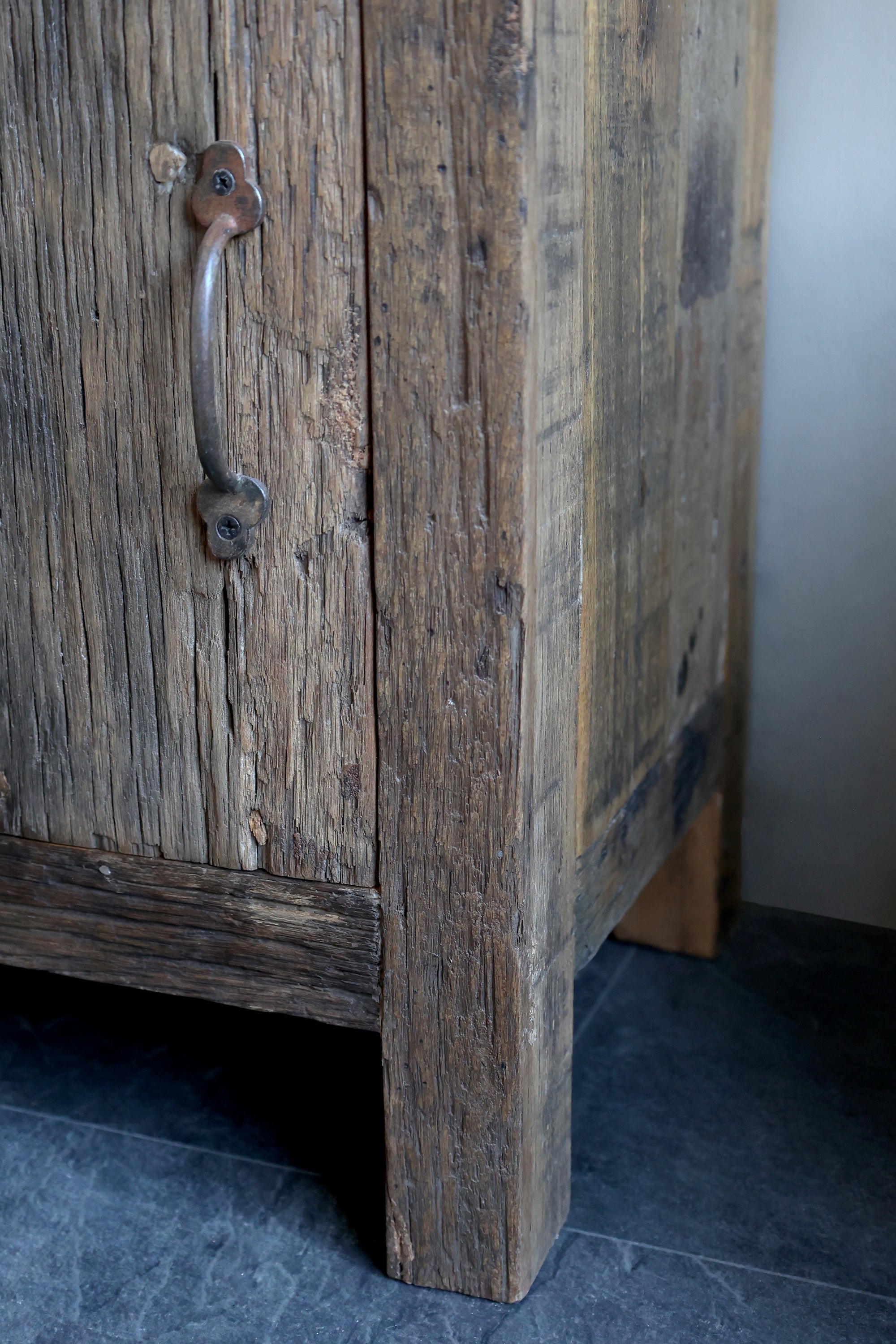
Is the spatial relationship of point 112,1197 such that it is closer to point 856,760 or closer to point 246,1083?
point 246,1083

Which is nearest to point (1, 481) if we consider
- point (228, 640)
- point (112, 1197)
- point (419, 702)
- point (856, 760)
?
point (228, 640)

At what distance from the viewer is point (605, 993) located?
162 cm

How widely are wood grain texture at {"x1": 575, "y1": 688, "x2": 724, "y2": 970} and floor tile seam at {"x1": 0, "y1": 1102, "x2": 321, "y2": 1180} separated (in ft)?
1.14

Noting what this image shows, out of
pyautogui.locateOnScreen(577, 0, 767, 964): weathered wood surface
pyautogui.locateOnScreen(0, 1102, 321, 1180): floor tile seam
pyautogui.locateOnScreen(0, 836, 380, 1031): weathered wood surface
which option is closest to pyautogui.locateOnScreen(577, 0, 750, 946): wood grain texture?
pyautogui.locateOnScreen(577, 0, 767, 964): weathered wood surface

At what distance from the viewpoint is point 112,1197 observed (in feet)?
4.17

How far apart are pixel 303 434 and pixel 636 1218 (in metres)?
0.75

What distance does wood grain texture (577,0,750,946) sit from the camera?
1122mm

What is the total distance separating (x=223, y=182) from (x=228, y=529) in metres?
0.25

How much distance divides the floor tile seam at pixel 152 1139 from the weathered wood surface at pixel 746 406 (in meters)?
0.64

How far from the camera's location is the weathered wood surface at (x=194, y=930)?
113cm

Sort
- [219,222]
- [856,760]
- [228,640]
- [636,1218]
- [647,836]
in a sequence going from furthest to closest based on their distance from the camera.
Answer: [856,760] → [647,836] → [636,1218] → [228,640] → [219,222]

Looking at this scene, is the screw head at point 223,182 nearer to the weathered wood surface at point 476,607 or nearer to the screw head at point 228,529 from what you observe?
the weathered wood surface at point 476,607

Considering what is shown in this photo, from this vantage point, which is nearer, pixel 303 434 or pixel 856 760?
pixel 303 434

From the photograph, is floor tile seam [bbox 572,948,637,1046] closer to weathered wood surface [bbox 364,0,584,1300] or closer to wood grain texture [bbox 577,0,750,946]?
wood grain texture [bbox 577,0,750,946]
